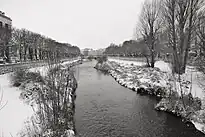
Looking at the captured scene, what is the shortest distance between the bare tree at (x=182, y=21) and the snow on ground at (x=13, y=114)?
17.3 metres

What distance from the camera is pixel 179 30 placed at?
2052 centimetres

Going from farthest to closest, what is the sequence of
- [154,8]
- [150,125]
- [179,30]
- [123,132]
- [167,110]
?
[154,8], [179,30], [167,110], [150,125], [123,132]

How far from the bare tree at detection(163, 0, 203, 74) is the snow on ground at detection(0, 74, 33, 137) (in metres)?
17.3

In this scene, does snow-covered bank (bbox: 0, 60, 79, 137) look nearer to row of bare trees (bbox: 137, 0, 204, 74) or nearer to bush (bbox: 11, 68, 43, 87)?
bush (bbox: 11, 68, 43, 87)

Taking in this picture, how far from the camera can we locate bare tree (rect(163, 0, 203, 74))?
18.6m

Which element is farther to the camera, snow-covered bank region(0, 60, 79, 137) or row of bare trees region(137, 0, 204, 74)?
row of bare trees region(137, 0, 204, 74)

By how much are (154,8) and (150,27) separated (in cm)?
336

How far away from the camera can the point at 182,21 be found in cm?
1947

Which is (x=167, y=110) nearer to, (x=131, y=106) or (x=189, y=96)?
(x=189, y=96)

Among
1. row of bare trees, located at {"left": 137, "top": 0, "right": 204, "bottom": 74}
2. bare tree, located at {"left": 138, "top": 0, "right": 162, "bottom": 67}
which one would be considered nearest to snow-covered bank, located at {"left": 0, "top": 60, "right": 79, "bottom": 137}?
row of bare trees, located at {"left": 137, "top": 0, "right": 204, "bottom": 74}

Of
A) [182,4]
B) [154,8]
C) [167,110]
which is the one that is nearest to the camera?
[167,110]

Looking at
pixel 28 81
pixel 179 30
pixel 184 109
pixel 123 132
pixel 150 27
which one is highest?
pixel 150 27

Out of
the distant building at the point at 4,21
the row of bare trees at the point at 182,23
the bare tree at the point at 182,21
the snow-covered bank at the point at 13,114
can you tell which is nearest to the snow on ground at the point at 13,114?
the snow-covered bank at the point at 13,114

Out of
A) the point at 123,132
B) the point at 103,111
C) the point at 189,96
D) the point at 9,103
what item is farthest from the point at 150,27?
the point at 9,103
